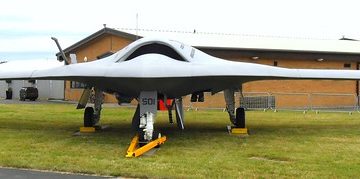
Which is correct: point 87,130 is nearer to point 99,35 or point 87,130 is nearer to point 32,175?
point 32,175

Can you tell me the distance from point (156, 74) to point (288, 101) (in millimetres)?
22543

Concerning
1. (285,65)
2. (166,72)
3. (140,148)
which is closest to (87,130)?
(166,72)

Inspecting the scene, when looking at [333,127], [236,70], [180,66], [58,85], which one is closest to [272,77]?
[236,70]

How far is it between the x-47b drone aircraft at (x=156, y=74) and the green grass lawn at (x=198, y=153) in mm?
1104

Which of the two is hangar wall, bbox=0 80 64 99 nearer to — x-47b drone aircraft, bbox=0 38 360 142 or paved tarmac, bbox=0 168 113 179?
x-47b drone aircraft, bbox=0 38 360 142

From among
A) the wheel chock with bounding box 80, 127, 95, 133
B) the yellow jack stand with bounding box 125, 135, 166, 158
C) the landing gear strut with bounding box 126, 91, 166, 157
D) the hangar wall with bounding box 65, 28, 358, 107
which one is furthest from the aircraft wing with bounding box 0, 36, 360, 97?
the hangar wall with bounding box 65, 28, 358, 107

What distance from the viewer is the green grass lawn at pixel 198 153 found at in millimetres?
8391

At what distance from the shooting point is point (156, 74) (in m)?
10.9

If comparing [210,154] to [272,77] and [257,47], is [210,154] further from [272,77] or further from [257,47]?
→ [257,47]

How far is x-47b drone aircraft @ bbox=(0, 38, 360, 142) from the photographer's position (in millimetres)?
11242

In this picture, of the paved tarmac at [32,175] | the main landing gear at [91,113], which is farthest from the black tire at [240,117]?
the paved tarmac at [32,175]

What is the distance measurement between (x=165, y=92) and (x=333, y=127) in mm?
6721

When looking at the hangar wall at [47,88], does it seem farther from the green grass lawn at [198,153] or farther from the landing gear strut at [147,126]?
the landing gear strut at [147,126]

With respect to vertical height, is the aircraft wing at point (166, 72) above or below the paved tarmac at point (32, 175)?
above
